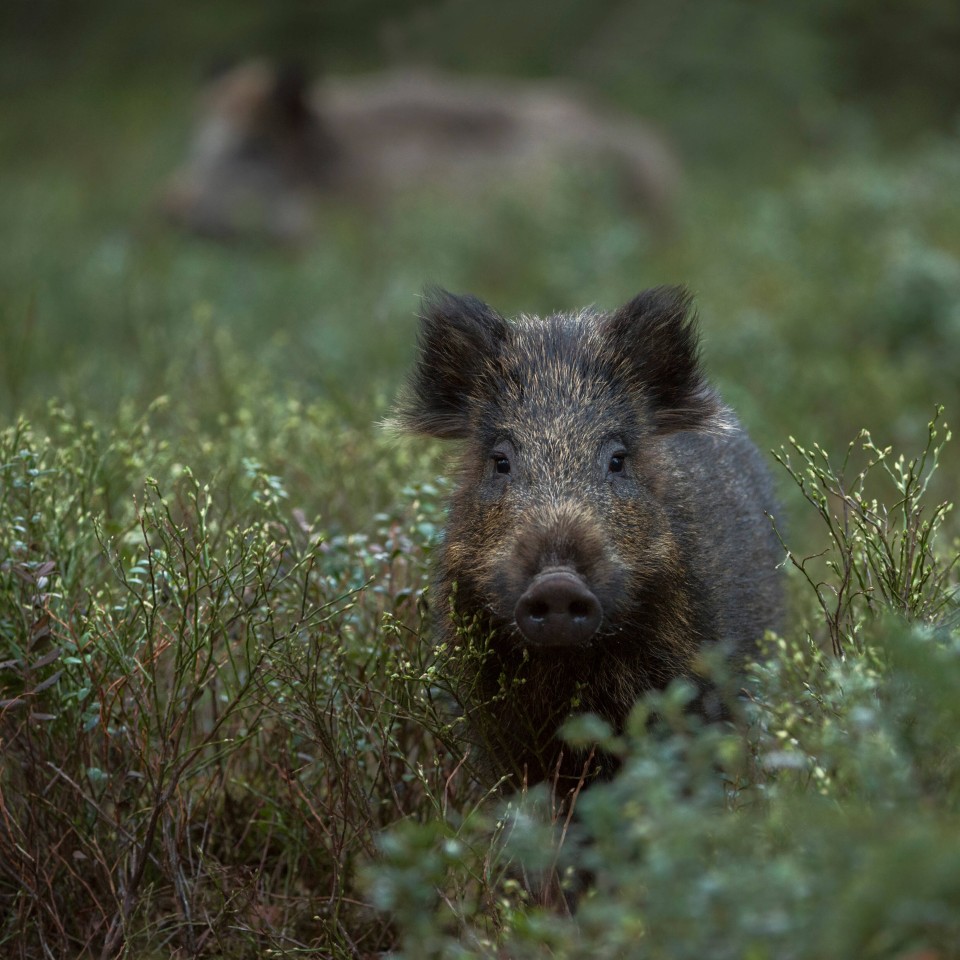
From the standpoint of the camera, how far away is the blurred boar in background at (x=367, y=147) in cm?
1384

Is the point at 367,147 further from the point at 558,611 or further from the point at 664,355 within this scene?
the point at 558,611

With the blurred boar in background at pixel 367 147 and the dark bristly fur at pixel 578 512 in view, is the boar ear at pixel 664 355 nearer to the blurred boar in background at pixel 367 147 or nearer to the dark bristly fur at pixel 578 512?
the dark bristly fur at pixel 578 512

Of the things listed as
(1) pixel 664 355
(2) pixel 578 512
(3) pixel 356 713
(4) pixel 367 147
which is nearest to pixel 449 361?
(1) pixel 664 355

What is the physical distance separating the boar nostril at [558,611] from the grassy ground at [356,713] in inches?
13.6

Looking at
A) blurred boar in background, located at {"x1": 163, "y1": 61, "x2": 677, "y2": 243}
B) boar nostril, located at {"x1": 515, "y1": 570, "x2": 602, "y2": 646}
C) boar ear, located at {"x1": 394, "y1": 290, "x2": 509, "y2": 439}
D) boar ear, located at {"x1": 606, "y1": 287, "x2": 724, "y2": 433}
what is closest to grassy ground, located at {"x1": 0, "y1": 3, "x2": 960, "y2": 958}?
boar ear, located at {"x1": 394, "y1": 290, "x2": 509, "y2": 439}

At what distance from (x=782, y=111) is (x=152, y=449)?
14.6 metres

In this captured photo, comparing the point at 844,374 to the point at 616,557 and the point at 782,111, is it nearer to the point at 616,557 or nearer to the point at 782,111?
the point at 616,557

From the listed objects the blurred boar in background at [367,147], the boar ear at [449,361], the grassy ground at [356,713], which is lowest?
the grassy ground at [356,713]

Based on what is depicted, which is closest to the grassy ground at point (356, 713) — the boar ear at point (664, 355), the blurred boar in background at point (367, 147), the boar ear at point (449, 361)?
the boar ear at point (449, 361)

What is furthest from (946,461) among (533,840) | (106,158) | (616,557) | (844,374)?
(106,158)

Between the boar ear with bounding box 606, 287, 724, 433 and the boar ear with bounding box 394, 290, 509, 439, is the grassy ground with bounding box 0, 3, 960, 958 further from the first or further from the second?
the boar ear with bounding box 606, 287, 724, 433

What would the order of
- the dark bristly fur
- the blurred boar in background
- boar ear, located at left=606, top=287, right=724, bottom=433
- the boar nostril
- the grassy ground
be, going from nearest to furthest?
the grassy ground, the boar nostril, the dark bristly fur, boar ear, located at left=606, top=287, right=724, bottom=433, the blurred boar in background

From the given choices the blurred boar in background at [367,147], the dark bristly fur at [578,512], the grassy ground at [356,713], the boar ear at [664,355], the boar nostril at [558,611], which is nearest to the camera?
the grassy ground at [356,713]

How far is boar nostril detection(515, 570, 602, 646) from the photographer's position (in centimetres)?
308
